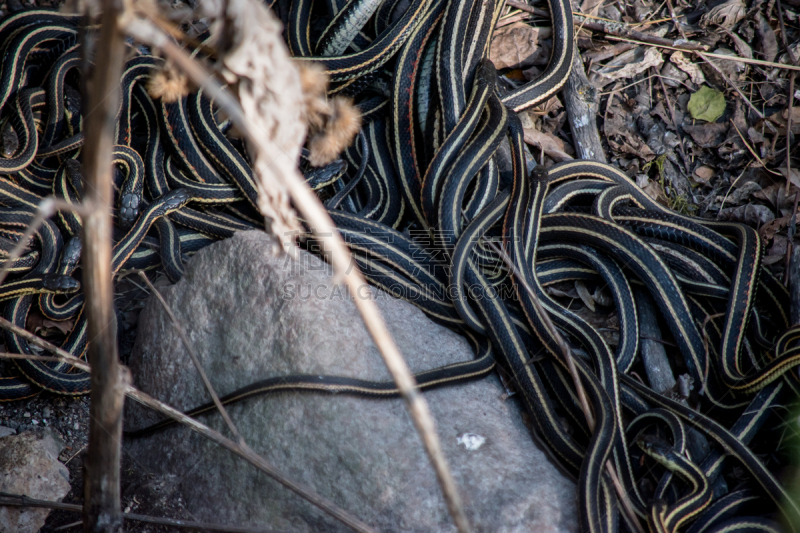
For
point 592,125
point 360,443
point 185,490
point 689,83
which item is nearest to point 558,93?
point 592,125

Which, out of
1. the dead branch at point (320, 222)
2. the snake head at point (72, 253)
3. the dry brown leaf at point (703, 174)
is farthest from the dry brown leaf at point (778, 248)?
the snake head at point (72, 253)

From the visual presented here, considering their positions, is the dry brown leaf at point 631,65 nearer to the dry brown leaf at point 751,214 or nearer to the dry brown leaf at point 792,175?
the dry brown leaf at point 792,175

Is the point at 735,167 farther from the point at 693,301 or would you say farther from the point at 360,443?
the point at 360,443

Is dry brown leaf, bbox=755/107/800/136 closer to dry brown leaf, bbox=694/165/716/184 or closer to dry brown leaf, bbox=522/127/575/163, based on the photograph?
dry brown leaf, bbox=694/165/716/184

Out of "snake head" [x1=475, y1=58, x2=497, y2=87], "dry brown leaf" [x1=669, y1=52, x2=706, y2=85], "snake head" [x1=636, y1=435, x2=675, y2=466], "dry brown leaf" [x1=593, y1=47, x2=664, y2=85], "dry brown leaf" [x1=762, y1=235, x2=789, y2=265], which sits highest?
"snake head" [x1=475, y1=58, x2=497, y2=87]

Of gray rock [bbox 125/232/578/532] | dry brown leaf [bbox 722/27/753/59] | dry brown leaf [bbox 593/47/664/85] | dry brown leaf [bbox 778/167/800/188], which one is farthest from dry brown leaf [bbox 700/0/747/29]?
gray rock [bbox 125/232/578/532]

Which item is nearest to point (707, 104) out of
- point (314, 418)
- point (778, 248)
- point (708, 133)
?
point (708, 133)
